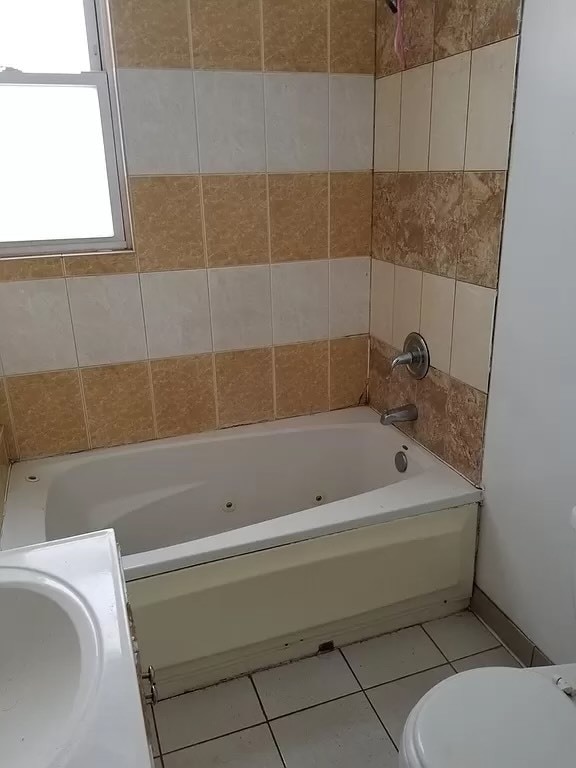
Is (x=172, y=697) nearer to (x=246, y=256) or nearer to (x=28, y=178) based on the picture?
(x=246, y=256)

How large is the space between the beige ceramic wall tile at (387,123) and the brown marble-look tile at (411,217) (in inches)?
3.8

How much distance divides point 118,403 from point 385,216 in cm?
114

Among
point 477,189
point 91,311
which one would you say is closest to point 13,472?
point 91,311

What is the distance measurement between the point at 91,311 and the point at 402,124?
46.5 inches

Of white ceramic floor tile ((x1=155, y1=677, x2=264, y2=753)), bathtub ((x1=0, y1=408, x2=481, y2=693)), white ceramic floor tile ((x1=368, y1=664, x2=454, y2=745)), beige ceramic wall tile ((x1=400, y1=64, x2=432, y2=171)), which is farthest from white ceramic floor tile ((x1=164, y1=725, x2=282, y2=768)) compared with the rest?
beige ceramic wall tile ((x1=400, y1=64, x2=432, y2=171))

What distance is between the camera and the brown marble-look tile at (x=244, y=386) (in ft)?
7.34

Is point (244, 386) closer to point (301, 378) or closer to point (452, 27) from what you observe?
point (301, 378)

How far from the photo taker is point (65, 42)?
1.83 metres

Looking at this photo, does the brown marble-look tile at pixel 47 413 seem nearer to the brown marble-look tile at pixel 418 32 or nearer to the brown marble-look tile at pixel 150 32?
the brown marble-look tile at pixel 150 32

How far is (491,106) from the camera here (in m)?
1.59

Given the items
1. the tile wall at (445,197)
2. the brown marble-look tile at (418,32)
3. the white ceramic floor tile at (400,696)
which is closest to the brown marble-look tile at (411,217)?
the tile wall at (445,197)

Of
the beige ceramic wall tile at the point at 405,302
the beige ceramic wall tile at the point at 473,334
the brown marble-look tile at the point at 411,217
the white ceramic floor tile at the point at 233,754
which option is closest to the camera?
the white ceramic floor tile at the point at 233,754

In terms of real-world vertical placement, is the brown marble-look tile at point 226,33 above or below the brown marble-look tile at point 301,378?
above

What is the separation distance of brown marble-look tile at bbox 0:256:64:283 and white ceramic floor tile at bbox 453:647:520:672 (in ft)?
5.55
